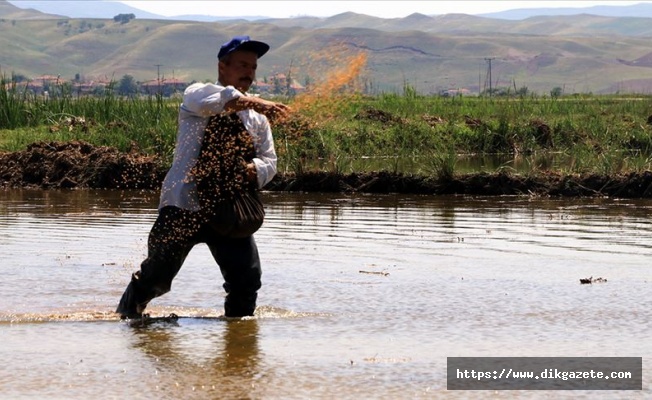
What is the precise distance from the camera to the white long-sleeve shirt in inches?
283

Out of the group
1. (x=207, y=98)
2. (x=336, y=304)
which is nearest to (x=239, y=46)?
(x=207, y=98)

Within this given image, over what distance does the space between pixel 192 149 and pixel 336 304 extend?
1584mm

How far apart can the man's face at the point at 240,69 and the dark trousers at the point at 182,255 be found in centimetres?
76

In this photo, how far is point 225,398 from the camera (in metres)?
5.64

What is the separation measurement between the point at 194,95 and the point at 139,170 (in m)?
9.93

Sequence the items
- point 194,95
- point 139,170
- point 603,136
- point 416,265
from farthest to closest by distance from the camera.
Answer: point 603,136
point 139,170
point 416,265
point 194,95

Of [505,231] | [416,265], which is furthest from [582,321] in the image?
[505,231]

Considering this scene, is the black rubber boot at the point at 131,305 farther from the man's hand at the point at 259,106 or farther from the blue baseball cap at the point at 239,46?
the blue baseball cap at the point at 239,46

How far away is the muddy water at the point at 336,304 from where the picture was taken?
6.07m

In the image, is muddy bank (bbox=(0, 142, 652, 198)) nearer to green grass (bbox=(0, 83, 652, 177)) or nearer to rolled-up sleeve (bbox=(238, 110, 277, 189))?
green grass (bbox=(0, 83, 652, 177))

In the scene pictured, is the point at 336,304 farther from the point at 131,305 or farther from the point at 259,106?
the point at 259,106

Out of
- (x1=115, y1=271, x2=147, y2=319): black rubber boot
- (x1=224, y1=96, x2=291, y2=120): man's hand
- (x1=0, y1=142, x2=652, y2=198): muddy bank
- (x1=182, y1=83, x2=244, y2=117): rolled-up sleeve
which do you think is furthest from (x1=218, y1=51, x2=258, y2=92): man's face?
(x1=0, y1=142, x2=652, y2=198): muddy bank

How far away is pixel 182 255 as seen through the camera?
736 centimetres

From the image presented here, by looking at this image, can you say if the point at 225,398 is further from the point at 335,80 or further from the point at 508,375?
the point at 335,80
